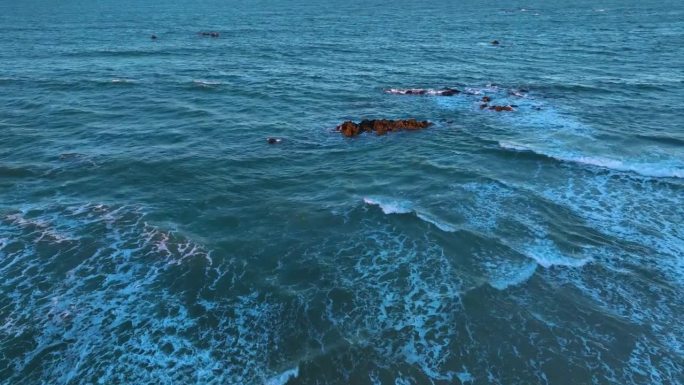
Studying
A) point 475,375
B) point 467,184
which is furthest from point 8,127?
point 475,375

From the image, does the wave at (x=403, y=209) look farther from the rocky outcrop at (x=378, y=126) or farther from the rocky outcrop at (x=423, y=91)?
the rocky outcrop at (x=423, y=91)

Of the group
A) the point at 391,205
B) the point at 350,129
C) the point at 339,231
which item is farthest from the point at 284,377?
the point at 350,129

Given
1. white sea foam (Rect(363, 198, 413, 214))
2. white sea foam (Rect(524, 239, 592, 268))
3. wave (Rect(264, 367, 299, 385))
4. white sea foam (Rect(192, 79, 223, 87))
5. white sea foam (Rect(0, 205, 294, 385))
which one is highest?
white sea foam (Rect(524, 239, 592, 268))

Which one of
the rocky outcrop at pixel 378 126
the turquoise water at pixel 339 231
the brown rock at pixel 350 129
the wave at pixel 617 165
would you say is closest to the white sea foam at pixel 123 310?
the turquoise water at pixel 339 231

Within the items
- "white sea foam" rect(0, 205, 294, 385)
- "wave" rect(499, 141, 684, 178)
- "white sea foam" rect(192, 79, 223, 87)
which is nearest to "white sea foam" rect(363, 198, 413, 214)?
"white sea foam" rect(0, 205, 294, 385)

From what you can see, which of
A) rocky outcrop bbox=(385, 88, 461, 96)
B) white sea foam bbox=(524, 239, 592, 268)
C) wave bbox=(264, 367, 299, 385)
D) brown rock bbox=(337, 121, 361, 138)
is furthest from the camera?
rocky outcrop bbox=(385, 88, 461, 96)

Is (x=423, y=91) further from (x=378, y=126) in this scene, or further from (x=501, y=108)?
(x=378, y=126)

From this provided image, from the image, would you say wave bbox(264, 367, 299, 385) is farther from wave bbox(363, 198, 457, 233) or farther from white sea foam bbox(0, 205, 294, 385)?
wave bbox(363, 198, 457, 233)
